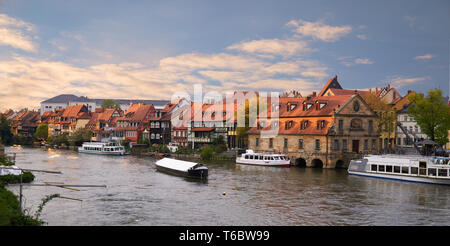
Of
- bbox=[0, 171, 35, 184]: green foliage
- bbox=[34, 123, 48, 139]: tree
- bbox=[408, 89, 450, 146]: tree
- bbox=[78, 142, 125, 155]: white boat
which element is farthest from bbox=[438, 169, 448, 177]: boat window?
bbox=[34, 123, 48, 139]: tree

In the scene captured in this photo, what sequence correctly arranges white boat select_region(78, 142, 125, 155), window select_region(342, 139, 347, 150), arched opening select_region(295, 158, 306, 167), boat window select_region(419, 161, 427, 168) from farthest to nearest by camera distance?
white boat select_region(78, 142, 125, 155) < arched opening select_region(295, 158, 306, 167) < window select_region(342, 139, 347, 150) < boat window select_region(419, 161, 427, 168)

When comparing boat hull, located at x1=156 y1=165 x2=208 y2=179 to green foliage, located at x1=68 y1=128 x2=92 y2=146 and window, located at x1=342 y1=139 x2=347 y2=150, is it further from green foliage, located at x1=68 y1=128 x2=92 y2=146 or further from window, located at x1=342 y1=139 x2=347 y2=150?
green foliage, located at x1=68 y1=128 x2=92 y2=146

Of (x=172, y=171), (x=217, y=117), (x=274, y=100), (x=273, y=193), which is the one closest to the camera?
(x=273, y=193)

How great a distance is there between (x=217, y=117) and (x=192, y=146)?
9.12m

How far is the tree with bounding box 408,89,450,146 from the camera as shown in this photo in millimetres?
63500

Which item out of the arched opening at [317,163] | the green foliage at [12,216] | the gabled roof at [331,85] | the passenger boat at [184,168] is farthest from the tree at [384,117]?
the green foliage at [12,216]

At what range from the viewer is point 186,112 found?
105 meters

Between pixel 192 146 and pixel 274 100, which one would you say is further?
pixel 192 146

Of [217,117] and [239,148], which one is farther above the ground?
[217,117]

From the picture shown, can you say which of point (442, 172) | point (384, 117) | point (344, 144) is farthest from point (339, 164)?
point (442, 172)

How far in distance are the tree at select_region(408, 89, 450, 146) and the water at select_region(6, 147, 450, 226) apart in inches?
767

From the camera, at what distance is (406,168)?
5019 centimetres

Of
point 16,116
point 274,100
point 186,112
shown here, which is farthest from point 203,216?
point 16,116
